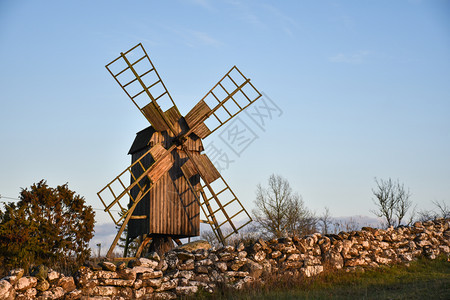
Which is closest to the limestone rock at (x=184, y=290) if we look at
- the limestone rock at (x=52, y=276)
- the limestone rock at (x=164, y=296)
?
the limestone rock at (x=164, y=296)

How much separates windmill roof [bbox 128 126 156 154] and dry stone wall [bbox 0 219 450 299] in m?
3.69

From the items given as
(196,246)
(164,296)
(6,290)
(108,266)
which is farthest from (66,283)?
(196,246)

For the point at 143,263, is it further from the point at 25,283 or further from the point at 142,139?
the point at 142,139

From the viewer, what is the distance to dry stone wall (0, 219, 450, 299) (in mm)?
8766

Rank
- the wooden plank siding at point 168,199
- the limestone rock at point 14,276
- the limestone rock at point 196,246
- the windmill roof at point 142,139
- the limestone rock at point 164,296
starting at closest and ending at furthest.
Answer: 1. the limestone rock at point 14,276
2. the limestone rock at point 164,296
3. the limestone rock at point 196,246
4. the wooden plank siding at point 168,199
5. the windmill roof at point 142,139

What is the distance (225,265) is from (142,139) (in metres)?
6.27

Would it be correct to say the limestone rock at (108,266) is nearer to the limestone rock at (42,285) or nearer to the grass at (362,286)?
the limestone rock at (42,285)

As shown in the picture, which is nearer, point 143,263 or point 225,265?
point 143,263

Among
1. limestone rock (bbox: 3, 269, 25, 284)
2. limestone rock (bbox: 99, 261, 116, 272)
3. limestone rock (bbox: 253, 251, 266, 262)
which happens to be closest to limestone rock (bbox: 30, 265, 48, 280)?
limestone rock (bbox: 3, 269, 25, 284)

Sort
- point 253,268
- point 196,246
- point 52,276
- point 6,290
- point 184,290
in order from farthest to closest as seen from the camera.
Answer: point 196,246, point 253,268, point 184,290, point 52,276, point 6,290

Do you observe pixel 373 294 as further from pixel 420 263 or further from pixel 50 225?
pixel 50 225

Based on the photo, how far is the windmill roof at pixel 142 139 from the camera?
15102mm

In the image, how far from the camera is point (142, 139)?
15594 millimetres

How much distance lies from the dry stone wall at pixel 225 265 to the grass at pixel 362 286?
0.30 metres
